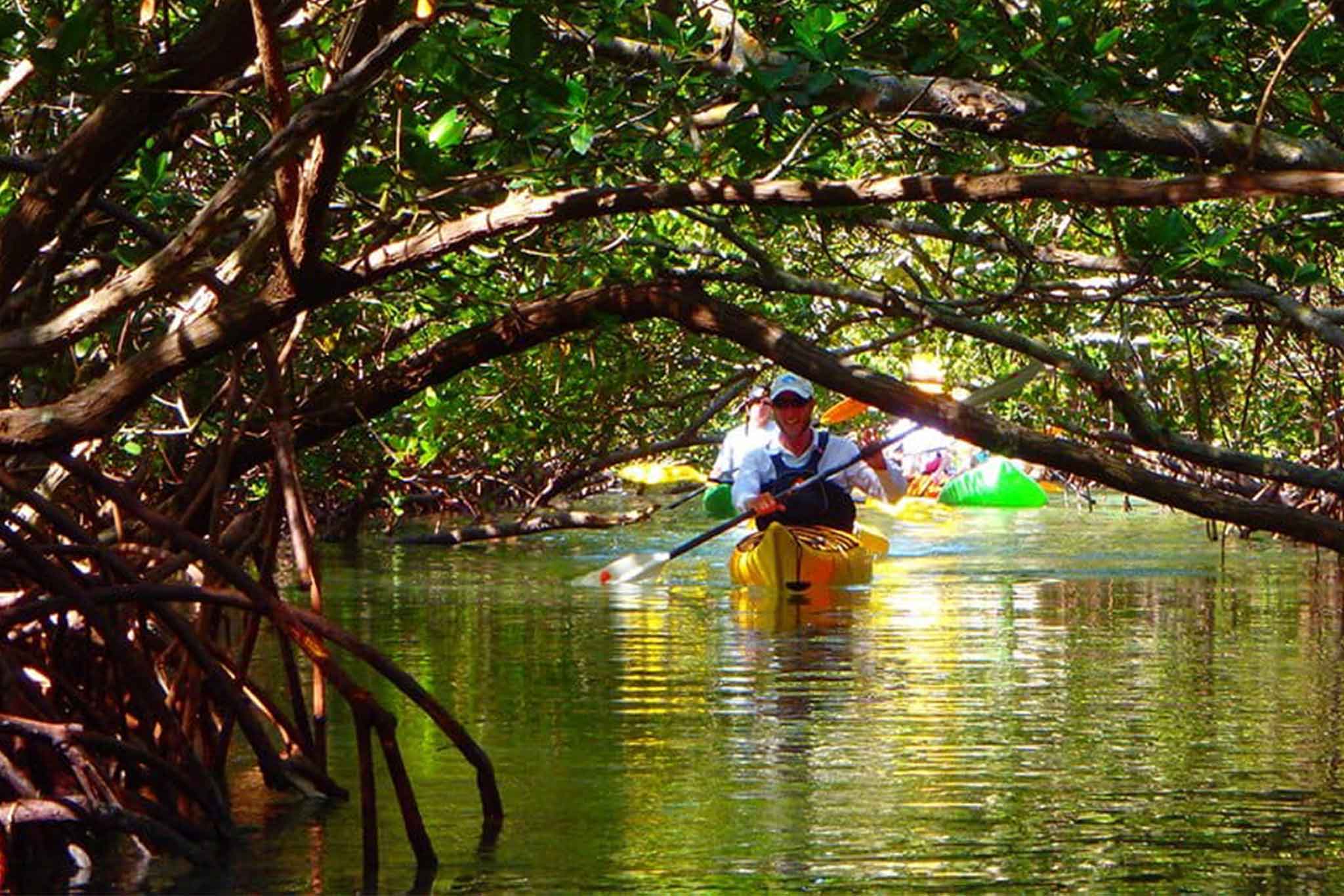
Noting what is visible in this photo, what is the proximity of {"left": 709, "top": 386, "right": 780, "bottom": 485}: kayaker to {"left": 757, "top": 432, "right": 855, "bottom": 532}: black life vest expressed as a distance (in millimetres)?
260

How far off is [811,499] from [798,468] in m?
0.44

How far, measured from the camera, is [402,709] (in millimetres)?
8906

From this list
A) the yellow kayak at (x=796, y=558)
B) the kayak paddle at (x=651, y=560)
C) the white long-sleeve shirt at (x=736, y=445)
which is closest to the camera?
the kayak paddle at (x=651, y=560)

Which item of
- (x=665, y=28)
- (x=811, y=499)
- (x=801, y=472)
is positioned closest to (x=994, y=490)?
(x=811, y=499)

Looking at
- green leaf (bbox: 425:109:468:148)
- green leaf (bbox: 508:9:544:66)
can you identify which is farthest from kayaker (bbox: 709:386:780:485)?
green leaf (bbox: 508:9:544:66)

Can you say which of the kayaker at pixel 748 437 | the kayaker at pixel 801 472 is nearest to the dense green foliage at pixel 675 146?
the kayaker at pixel 801 472

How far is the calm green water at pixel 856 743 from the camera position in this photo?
5871mm

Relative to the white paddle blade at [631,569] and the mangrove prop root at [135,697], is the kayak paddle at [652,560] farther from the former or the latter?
the mangrove prop root at [135,697]

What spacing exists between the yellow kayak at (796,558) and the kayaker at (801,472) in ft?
0.44

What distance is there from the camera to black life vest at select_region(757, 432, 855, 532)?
13711 mm

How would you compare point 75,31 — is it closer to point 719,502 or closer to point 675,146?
point 675,146

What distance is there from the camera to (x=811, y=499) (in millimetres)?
14156

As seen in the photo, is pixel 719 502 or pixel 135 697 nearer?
pixel 135 697

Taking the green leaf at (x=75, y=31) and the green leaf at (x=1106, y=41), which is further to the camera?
the green leaf at (x=1106, y=41)
